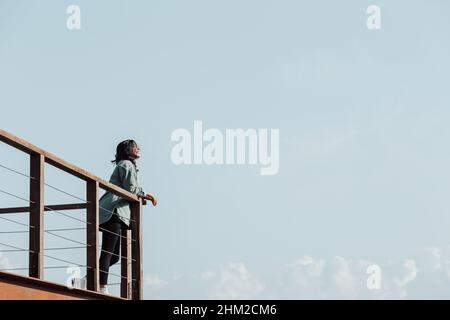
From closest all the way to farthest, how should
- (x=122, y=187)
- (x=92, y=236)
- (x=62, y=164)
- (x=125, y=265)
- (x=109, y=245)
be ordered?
(x=62, y=164), (x=92, y=236), (x=109, y=245), (x=122, y=187), (x=125, y=265)

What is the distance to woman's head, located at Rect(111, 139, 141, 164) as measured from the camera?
1055 centimetres

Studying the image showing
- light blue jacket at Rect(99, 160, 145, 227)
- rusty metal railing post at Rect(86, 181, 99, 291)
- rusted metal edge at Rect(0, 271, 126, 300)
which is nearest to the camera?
rusted metal edge at Rect(0, 271, 126, 300)

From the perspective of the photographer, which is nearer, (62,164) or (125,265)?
(62,164)

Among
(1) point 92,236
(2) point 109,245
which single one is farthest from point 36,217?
(2) point 109,245

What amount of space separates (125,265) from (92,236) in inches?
53.9

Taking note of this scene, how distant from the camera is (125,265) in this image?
1109 cm

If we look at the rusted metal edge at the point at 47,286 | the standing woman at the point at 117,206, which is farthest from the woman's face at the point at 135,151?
the rusted metal edge at the point at 47,286

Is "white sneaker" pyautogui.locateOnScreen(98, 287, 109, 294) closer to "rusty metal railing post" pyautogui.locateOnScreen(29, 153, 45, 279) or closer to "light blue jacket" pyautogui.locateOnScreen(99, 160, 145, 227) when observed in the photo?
"light blue jacket" pyautogui.locateOnScreen(99, 160, 145, 227)

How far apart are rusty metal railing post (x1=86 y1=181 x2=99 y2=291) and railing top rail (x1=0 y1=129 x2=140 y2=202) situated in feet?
0.39

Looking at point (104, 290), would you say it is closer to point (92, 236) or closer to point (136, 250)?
point (92, 236)

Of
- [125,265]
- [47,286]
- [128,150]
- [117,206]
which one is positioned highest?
[128,150]

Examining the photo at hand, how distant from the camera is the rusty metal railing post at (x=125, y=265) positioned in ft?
36.1

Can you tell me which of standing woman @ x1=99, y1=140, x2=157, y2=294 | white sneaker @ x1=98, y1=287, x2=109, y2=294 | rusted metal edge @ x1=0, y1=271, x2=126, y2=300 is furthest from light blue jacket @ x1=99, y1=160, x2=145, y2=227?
rusted metal edge @ x1=0, y1=271, x2=126, y2=300
